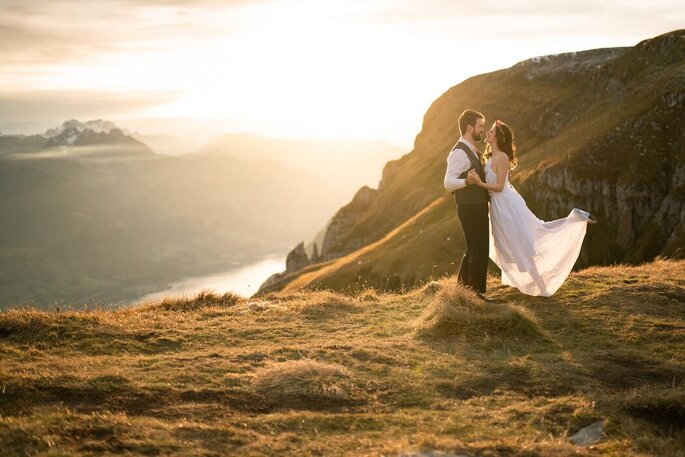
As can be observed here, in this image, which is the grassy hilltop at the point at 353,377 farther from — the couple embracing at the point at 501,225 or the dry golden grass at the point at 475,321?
the couple embracing at the point at 501,225

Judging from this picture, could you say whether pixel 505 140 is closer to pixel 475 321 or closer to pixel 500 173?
pixel 500 173

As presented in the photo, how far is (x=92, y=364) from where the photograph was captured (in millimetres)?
10422

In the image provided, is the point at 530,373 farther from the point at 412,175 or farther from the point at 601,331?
the point at 412,175

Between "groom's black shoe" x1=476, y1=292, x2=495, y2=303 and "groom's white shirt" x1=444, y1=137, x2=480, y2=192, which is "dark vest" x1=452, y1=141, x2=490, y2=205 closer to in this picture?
"groom's white shirt" x1=444, y1=137, x2=480, y2=192

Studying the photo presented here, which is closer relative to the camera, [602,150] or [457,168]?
[457,168]

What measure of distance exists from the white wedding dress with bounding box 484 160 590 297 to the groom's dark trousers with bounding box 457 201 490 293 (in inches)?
21.5

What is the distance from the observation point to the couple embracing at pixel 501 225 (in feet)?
47.6

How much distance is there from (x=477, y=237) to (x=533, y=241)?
160 cm

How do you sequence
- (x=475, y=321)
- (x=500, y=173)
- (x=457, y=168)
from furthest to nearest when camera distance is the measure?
(x=500, y=173), (x=457, y=168), (x=475, y=321)

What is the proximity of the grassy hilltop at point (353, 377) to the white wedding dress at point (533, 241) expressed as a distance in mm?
588

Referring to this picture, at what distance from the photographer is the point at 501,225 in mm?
15211

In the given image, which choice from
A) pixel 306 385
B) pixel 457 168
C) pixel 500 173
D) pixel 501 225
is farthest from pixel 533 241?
pixel 306 385

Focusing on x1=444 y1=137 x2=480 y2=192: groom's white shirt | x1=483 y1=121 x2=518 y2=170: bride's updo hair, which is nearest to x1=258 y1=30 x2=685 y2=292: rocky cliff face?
x1=483 y1=121 x2=518 y2=170: bride's updo hair

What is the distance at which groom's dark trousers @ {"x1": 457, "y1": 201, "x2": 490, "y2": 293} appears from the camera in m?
14.8
